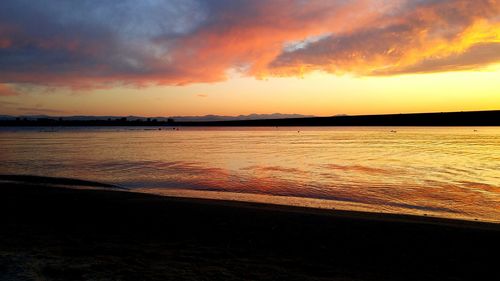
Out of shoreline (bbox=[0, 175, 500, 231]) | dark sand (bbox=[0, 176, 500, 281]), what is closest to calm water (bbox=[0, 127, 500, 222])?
shoreline (bbox=[0, 175, 500, 231])

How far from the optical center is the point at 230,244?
7836 mm

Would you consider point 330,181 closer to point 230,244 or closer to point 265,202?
point 265,202

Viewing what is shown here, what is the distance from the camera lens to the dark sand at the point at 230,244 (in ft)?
20.1

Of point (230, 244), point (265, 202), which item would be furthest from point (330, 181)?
point (230, 244)

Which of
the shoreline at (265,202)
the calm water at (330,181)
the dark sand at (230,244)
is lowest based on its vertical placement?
the calm water at (330,181)

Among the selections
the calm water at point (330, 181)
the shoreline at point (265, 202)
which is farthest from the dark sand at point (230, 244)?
the calm water at point (330, 181)

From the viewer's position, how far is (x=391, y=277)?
20.4 feet

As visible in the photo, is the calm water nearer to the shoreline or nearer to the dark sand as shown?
the shoreline

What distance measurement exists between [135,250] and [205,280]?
221 cm

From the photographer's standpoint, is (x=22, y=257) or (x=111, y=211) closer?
(x=22, y=257)

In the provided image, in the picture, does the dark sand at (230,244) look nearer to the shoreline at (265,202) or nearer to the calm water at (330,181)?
the shoreline at (265,202)

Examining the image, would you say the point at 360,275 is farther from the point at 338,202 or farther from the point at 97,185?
the point at 97,185

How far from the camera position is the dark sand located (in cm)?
612

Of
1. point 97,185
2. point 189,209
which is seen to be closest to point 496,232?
point 189,209
